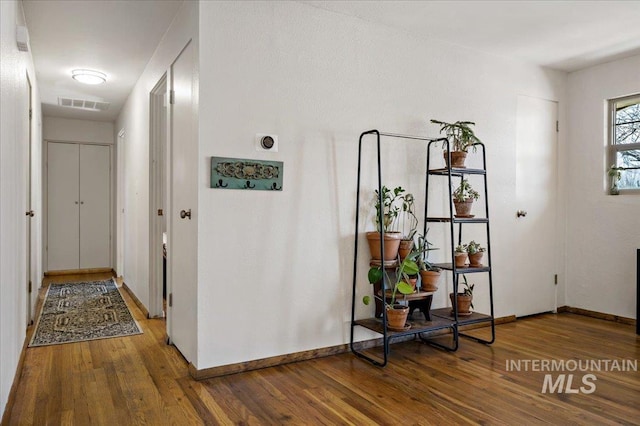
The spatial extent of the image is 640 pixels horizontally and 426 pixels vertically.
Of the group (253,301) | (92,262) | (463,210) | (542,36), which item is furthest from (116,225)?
(542,36)

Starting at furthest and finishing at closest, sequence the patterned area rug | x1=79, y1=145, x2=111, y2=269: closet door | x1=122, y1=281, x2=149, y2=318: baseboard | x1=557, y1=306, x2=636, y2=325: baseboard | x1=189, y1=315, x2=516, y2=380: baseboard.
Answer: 1. x1=79, y1=145, x2=111, y2=269: closet door
2. x1=122, y1=281, x2=149, y2=318: baseboard
3. x1=557, y1=306, x2=636, y2=325: baseboard
4. the patterned area rug
5. x1=189, y1=315, x2=516, y2=380: baseboard

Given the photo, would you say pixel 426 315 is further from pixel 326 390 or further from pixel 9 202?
pixel 9 202

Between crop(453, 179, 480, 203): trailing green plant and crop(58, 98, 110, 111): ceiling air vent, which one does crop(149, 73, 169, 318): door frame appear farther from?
crop(453, 179, 480, 203): trailing green plant

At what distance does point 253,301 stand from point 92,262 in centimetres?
508

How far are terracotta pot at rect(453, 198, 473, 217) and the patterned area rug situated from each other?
2688 millimetres

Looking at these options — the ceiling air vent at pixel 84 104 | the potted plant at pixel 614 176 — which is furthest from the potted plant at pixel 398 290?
the ceiling air vent at pixel 84 104

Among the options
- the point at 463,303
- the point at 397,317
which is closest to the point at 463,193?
the point at 463,303

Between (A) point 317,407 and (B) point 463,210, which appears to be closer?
(A) point 317,407

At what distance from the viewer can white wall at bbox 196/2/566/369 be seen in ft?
8.91

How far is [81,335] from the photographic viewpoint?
3488mm

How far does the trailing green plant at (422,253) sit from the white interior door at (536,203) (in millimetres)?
1237

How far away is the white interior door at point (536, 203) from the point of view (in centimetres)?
418

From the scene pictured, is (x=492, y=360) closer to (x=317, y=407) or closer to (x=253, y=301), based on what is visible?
(x=317, y=407)

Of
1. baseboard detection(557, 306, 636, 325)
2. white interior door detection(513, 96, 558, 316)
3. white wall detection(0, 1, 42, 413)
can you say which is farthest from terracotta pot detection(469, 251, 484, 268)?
white wall detection(0, 1, 42, 413)
